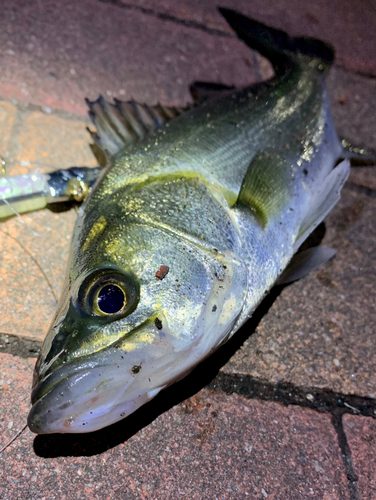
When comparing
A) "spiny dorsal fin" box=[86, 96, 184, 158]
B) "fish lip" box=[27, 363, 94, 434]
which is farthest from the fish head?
"spiny dorsal fin" box=[86, 96, 184, 158]

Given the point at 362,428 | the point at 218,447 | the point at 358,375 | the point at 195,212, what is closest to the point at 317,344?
the point at 358,375

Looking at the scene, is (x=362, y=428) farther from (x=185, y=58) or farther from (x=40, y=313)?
(x=185, y=58)

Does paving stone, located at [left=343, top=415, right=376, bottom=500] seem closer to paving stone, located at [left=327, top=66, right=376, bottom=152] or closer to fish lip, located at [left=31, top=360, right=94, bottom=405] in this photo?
fish lip, located at [left=31, top=360, right=94, bottom=405]

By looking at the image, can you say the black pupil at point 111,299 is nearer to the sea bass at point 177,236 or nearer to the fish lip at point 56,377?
the sea bass at point 177,236

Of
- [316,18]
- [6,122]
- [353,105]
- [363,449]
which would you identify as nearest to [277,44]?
[353,105]

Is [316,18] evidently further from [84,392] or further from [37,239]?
[84,392]

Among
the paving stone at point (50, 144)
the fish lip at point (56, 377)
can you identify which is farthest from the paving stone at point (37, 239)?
the fish lip at point (56, 377)
